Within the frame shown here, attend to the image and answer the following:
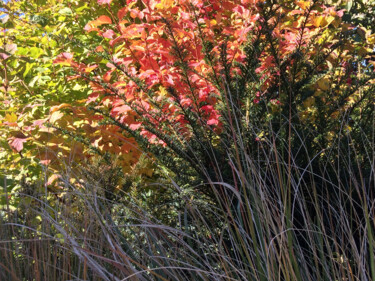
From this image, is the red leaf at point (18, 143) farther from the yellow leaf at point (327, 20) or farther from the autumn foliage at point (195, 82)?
the yellow leaf at point (327, 20)

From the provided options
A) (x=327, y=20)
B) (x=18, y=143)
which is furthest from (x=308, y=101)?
(x=18, y=143)

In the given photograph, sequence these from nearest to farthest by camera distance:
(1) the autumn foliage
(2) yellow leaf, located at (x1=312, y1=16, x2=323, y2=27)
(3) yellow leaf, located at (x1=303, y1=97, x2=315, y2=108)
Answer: (1) the autumn foliage
(2) yellow leaf, located at (x1=312, y1=16, x2=323, y2=27)
(3) yellow leaf, located at (x1=303, y1=97, x2=315, y2=108)

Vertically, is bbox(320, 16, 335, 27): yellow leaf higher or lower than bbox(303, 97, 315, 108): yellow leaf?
higher

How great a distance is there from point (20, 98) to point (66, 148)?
3.38 ft

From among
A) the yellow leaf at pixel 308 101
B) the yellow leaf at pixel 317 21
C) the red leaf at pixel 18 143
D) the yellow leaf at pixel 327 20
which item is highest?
the yellow leaf at pixel 317 21

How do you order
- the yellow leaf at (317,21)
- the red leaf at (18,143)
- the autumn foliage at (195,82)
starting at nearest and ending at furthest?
the autumn foliage at (195,82), the red leaf at (18,143), the yellow leaf at (317,21)

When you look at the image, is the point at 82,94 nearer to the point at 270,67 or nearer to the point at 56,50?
the point at 56,50

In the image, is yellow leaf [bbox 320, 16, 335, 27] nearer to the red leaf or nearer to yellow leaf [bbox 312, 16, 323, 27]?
yellow leaf [bbox 312, 16, 323, 27]

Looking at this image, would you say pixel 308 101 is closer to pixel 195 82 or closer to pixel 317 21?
pixel 317 21

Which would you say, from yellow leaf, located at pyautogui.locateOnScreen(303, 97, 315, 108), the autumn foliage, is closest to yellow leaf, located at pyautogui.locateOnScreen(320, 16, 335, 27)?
the autumn foliage

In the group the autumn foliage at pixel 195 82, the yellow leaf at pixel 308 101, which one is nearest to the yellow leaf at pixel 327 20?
the autumn foliage at pixel 195 82

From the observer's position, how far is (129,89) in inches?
122

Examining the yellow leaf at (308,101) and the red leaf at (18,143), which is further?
the yellow leaf at (308,101)

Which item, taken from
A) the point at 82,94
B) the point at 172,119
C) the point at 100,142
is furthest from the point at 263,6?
the point at 82,94
